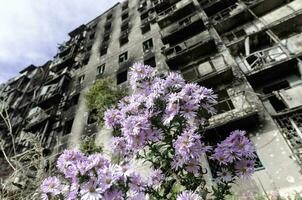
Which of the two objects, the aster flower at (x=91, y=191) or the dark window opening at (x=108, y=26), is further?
the dark window opening at (x=108, y=26)

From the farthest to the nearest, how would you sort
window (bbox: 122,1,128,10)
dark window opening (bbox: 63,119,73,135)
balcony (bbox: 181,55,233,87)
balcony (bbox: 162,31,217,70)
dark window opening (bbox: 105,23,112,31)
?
window (bbox: 122,1,128,10) → dark window opening (bbox: 105,23,112,31) → dark window opening (bbox: 63,119,73,135) → balcony (bbox: 162,31,217,70) → balcony (bbox: 181,55,233,87)

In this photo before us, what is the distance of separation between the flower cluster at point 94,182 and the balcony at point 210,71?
12.0 meters

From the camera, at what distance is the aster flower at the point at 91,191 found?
248 centimetres

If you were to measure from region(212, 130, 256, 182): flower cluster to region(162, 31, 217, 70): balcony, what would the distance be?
47.1ft

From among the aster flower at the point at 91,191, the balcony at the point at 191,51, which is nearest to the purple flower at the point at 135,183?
the aster flower at the point at 91,191

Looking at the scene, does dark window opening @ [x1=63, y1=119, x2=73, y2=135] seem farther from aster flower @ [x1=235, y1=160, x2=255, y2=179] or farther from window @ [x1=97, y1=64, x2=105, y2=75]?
aster flower @ [x1=235, y1=160, x2=255, y2=179]

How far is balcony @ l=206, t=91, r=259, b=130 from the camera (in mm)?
11672

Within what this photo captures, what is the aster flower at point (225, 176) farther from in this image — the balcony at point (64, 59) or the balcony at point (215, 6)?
the balcony at point (64, 59)

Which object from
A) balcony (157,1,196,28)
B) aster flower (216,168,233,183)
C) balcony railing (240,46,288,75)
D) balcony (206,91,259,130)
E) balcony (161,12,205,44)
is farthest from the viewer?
balcony (157,1,196,28)

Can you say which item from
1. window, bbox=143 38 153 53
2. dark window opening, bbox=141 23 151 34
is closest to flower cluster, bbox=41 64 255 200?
window, bbox=143 38 153 53

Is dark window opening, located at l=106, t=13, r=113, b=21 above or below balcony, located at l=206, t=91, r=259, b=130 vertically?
above

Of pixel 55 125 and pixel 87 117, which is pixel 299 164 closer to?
pixel 87 117

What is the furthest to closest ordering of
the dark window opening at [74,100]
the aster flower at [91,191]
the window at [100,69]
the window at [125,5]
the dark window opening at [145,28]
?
the window at [125,5] < the dark window opening at [145,28] < the window at [100,69] < the dark window opening at [74,100] < the aster flower at [91,191]

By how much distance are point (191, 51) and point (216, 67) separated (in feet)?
7.94
